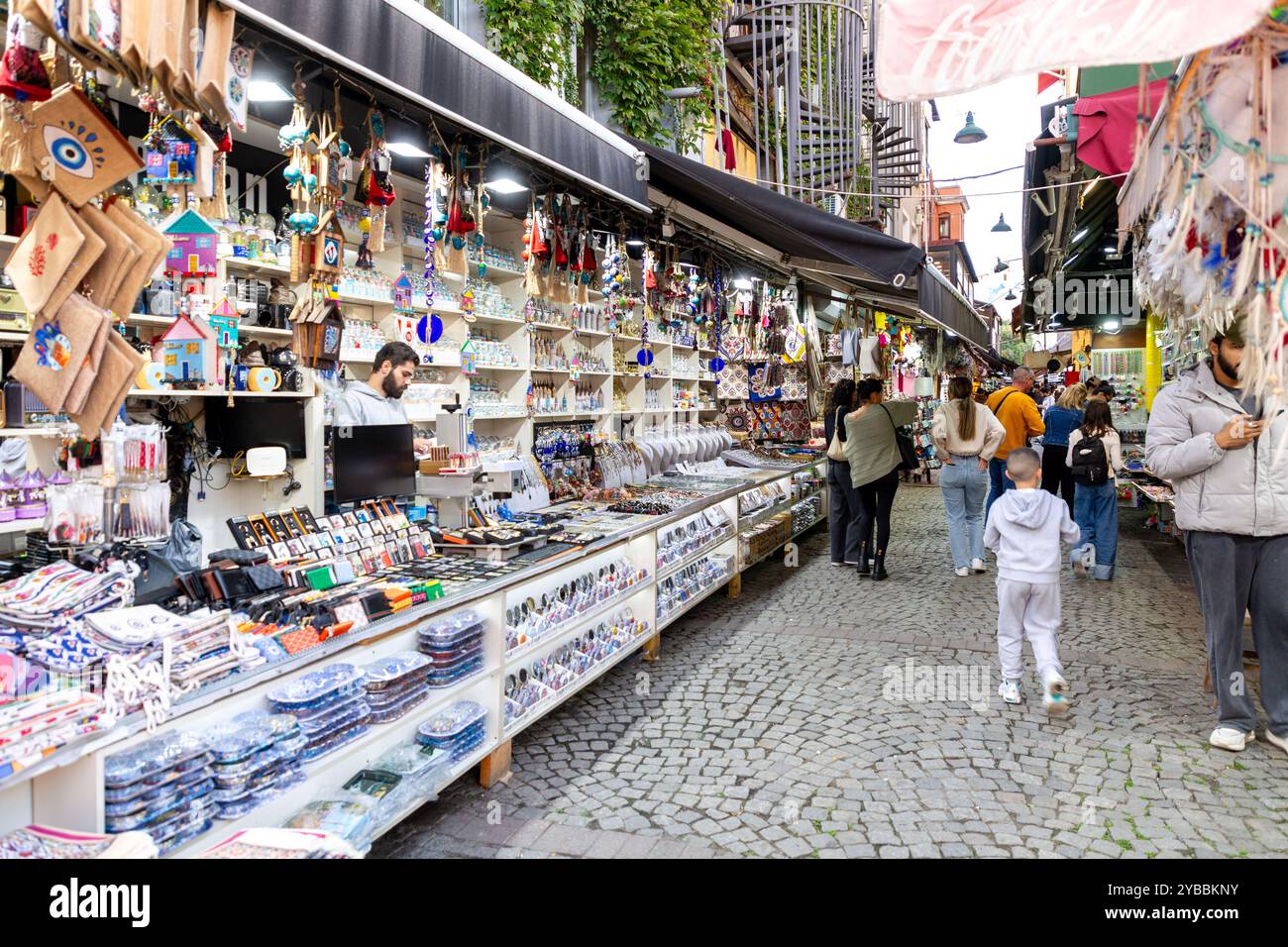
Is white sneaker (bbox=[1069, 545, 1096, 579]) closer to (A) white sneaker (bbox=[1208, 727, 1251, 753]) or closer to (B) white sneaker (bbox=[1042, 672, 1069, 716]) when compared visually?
(B) white sneaker (bbox=[1042, 672, 1069, 716])

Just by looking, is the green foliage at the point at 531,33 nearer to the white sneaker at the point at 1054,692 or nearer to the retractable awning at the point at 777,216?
the retractable awning at the point at 777,216

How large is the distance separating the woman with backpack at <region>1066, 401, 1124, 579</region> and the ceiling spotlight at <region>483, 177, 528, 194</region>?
5.12m

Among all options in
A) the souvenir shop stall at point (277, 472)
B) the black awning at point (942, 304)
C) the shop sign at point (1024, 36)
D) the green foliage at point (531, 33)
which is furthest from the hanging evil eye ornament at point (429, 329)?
the shop sign at point (1024, 36)

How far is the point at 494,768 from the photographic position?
3.45m

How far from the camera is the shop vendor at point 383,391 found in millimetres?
4320

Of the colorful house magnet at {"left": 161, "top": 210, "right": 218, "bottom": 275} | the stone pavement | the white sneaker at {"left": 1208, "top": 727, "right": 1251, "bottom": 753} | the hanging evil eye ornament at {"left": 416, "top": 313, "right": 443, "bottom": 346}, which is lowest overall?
the stone pavement

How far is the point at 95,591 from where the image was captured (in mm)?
2377

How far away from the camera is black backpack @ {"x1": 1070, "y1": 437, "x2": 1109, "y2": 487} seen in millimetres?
7223

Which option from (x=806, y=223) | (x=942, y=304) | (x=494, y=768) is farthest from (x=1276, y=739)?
(x=942, y=304)

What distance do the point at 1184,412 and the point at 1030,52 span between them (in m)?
2.81

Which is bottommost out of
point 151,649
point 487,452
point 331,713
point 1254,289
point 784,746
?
point 784,746

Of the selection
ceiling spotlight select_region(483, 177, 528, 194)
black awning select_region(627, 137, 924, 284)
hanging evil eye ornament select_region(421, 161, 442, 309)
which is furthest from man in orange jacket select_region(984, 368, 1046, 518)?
hanging evil eye ornament select_region(421, 161, 442, 309)
